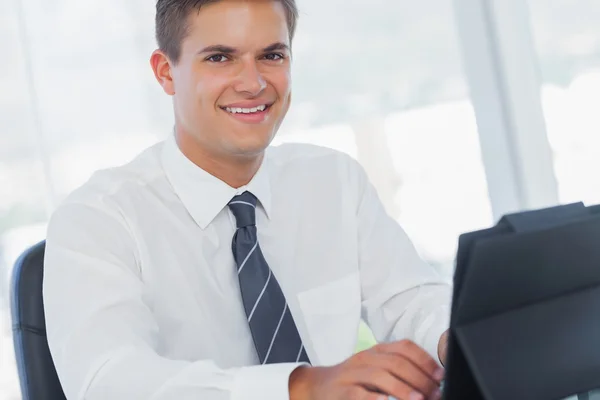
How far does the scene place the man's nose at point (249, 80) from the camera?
5.23ft

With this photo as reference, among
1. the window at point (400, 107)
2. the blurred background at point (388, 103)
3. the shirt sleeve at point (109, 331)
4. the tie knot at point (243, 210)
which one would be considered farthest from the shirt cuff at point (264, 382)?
the window at point (400, 107)

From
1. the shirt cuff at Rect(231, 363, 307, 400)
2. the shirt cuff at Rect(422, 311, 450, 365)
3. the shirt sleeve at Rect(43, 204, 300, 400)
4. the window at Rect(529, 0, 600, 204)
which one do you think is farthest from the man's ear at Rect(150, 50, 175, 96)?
the window at Rect(529, 0, 600, 204)

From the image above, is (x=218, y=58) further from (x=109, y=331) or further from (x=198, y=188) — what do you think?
(x=109, y=331)

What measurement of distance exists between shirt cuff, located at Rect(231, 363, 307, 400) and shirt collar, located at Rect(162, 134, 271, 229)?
58 cm

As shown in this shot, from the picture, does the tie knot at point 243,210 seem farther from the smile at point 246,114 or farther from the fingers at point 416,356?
the fingers at point 416,356

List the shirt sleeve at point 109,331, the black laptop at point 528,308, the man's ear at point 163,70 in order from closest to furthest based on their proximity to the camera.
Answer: the black laptop at point 528,308 → the shirt sleeve at point 109,331 → the man's ear at point 163,70

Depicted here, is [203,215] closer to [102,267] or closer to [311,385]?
[102,267]

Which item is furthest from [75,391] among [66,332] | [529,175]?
[529,175]

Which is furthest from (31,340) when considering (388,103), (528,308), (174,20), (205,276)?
(388,103)

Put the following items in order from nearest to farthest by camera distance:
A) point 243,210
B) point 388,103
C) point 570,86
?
point 243,210
point 570,86
point 388,103

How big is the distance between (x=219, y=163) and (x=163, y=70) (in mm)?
254

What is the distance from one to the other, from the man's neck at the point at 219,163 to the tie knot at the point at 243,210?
60mm

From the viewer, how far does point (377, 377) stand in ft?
3.04

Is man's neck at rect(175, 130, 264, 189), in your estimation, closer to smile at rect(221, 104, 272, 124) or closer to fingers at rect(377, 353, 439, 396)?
smile at rect(221, 104, 272, 124)
